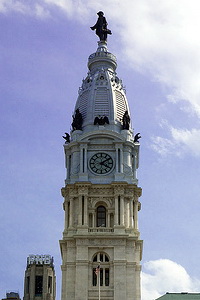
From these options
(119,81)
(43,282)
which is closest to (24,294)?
(43,282)

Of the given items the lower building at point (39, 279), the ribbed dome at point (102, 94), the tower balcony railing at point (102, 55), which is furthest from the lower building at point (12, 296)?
the tower balcony railing at point (102, 55)

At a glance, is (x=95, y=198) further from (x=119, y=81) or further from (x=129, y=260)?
(x=119, y=81)

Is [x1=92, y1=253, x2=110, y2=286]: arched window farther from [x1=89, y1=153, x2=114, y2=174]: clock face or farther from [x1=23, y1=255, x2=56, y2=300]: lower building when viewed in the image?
[x1=23, y1=255, x2=56, y2=300]: lower building

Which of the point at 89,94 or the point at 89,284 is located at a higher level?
the point at 89,94

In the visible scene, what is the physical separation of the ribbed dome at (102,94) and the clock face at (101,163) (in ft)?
16.9

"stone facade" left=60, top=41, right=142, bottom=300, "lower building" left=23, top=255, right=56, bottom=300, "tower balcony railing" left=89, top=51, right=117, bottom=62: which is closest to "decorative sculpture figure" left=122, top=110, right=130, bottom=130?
"stone facade" left=60, top=41, right=142, bottom=300

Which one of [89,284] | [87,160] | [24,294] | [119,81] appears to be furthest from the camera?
[24,294]

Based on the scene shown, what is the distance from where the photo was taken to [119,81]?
13988 cm

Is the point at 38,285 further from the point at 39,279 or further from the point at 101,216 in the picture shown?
the point at 101,216

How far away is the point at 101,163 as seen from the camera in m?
129

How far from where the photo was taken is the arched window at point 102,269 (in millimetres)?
119625

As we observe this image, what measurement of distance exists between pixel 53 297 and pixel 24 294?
19.9 ft

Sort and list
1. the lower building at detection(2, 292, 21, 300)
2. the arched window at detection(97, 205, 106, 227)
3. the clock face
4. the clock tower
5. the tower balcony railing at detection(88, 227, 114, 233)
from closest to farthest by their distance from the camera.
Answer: the clock tower, the tower balcony railing at detection(88, 227, 114, 233), the arched window at detection(97, 205, 106, 227), the clock face, the lower building at detection(2, 292, 21, 300)

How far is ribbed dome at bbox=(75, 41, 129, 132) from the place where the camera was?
13338 cm
